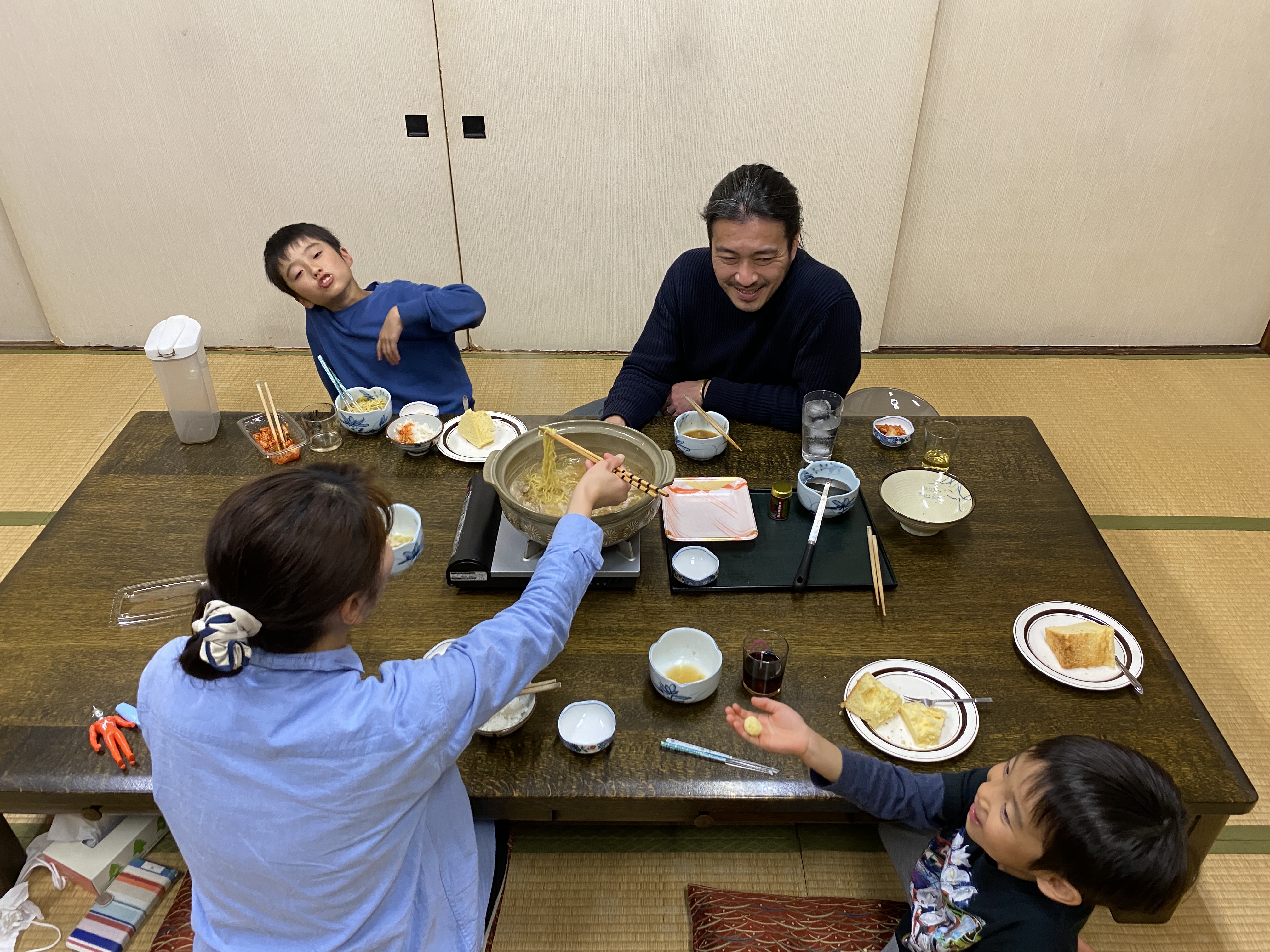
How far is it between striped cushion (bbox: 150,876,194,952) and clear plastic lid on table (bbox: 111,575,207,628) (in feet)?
1.73

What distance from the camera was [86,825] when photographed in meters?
1.78

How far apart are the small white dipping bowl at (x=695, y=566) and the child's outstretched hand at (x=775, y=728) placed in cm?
34

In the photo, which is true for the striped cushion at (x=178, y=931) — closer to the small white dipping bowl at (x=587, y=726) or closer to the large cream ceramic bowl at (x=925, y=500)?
the small white dipping bowl at (x=587, y=726)

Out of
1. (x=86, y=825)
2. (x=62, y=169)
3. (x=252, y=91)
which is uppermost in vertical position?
(x=252, y=91)

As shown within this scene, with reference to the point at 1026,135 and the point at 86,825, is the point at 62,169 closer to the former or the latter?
the point at 86,825

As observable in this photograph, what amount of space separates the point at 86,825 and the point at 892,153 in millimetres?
3747

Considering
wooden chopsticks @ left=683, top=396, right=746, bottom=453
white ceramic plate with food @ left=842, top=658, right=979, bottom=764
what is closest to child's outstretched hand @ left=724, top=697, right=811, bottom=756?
white ceramic plate with food @ left=842, top=658, right=979, bottom=764

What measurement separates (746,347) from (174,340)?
62.1 inches

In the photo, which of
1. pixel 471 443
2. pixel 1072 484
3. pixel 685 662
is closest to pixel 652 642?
pixel 685 662

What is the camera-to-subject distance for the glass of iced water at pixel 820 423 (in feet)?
6.68

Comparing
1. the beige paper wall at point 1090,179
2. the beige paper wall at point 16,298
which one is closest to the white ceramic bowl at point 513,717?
the beige paper wall at point 1090,179

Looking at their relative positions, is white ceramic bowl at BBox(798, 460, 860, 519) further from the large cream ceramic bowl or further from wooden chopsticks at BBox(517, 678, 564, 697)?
wooden chopsticks at BBox(517, 678, 564, 697)

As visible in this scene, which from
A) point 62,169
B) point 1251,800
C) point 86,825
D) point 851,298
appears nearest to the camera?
point 1251,800

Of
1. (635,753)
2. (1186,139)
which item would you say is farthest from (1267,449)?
(635,753)
